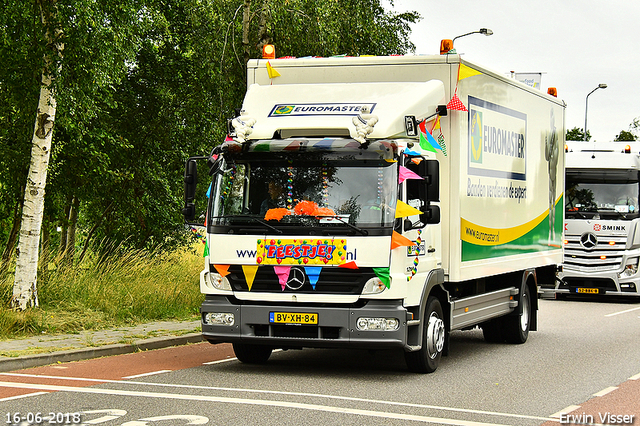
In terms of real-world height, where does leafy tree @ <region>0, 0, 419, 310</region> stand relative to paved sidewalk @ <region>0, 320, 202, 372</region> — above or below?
above

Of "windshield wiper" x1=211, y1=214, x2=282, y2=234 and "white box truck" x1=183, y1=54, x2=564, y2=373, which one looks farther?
"windshield wiper" x1=211, y1=214, x2=282, y2=234

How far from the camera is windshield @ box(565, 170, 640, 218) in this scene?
21.8m

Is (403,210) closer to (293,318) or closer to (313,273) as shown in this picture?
(313,273)

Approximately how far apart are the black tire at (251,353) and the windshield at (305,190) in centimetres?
188

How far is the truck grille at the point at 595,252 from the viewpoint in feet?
72.7

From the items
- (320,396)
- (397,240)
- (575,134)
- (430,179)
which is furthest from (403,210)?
(575,134)

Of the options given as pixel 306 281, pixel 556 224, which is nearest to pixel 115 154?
pixel 556 224

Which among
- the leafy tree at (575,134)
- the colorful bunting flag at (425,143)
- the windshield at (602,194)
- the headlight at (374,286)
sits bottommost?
the headlight at (374,286)

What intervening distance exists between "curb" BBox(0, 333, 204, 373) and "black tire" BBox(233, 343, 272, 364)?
1.62 m

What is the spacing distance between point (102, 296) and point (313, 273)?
20.1ft

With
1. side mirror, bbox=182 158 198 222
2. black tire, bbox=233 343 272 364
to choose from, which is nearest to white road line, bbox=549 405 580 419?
black tire, bbox=233 343 272 364

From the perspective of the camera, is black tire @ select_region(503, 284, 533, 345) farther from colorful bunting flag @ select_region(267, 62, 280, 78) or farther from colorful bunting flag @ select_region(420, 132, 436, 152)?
colorful bunting flag @ select_region(267, 62, 280, 78)

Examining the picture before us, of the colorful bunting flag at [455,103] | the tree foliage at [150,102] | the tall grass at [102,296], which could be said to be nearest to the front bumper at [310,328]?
the colorful bunting flag at [455,103]

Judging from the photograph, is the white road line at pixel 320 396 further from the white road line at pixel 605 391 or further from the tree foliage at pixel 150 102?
the tree foliage at pixel 150 102
